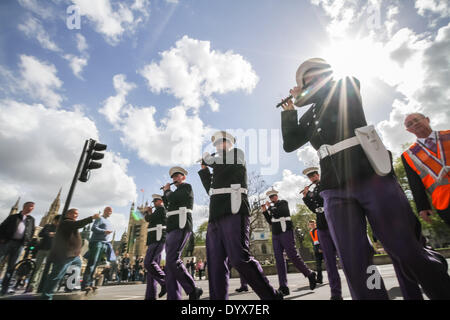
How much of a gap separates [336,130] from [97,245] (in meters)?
8.00

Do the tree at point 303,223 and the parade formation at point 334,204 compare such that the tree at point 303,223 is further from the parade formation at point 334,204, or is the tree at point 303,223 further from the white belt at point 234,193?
the white belt at point 234,193

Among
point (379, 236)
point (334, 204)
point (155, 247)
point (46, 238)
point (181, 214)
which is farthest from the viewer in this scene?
point (46, 238)

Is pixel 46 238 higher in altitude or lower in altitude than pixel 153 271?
higher

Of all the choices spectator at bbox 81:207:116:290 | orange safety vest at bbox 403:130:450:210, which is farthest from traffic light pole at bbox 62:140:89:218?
orange safety vest at bbox 403:130:450:210

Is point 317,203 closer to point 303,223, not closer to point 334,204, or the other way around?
point 334,204

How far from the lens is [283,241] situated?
557 centimetres

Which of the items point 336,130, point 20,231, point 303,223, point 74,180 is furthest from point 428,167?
point 303,223

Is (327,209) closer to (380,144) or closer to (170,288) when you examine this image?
(380,144)

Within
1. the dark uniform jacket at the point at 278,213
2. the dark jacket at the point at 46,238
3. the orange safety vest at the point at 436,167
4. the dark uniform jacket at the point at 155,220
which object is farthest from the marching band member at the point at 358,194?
the dark jacket at the point at 46,238

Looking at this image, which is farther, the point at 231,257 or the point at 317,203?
the point at 317,203

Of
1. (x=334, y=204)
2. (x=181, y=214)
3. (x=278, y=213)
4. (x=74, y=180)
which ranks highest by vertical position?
(x=74, y=180)

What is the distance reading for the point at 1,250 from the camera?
6.32 metres
